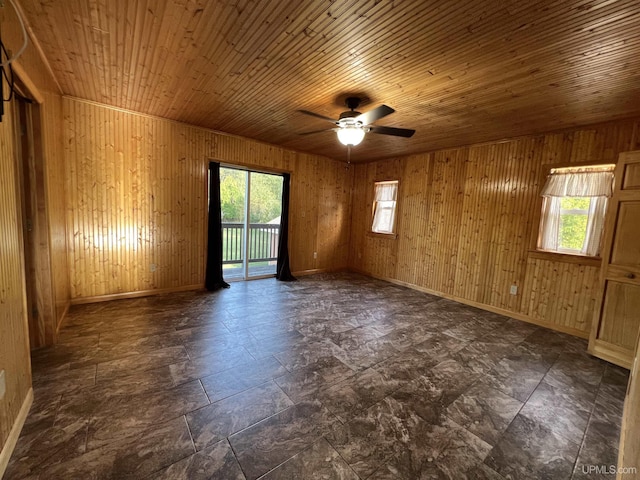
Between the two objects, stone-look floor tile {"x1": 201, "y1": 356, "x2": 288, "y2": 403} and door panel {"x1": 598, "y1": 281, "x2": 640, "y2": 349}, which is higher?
door panel {"x1": 598, "y1": 281, "x2": 640, "y2": 349}

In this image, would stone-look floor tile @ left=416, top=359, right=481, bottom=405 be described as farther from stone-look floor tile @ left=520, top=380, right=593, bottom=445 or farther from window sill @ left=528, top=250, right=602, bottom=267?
window sill @ left=528, top=250, right=602, bottom=267

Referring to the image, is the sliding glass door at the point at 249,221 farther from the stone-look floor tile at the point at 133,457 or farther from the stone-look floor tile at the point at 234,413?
the stone-look floor tile at the point at 133,457

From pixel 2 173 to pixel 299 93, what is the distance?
241cm

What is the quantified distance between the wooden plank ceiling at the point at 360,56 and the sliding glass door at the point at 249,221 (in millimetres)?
1633

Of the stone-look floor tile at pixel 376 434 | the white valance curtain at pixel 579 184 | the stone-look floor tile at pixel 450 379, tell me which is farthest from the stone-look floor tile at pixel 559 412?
the white valance curtain at pixel 579 184

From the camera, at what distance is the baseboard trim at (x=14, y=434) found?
52.4 inches

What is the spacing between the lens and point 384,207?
19.3ft


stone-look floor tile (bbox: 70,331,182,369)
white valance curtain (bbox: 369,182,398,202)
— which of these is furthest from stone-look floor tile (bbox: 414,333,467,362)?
white valance curtain (bbox: 369,182,398,202)

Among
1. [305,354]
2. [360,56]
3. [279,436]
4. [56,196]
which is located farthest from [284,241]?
[279,436]

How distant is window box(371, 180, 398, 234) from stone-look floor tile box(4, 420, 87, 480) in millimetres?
5253

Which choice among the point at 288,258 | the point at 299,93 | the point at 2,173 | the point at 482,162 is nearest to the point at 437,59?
the point at 299,93

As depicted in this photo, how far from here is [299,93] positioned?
287 centimetres

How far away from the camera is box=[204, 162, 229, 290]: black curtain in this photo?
14.5ft

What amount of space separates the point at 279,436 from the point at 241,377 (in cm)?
69
